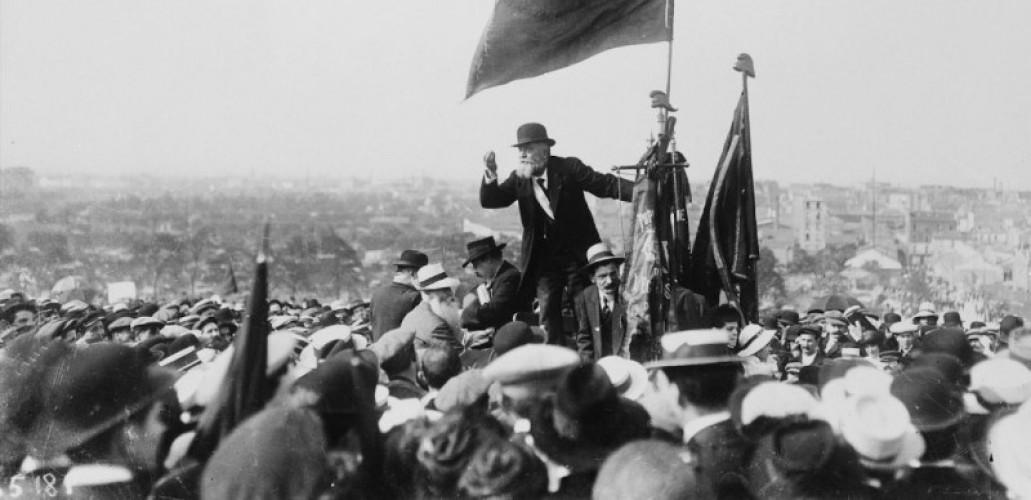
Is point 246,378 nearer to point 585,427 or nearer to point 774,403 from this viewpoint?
point 585,427

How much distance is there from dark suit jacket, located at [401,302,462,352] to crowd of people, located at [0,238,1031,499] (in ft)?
3.90

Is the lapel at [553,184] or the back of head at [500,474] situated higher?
the lapel at [553,184]

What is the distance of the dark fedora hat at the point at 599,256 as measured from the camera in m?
6.55

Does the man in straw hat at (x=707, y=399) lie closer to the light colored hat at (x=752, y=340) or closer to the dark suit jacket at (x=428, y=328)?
the light colored hat at (x=752, y=340)

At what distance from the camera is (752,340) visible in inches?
243

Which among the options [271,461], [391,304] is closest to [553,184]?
[391,304]

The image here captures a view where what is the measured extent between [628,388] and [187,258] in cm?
1447

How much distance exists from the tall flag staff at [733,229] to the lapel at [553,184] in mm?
973

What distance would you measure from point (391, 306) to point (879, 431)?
4891mm

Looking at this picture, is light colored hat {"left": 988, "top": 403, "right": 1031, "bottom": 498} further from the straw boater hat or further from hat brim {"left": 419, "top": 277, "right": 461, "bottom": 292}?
hat brim {"left": 419, "top": 277, "right": 461, "bottom": 292}

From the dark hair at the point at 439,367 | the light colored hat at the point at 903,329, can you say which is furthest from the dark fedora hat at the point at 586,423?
the light colored hat at the point at 903,329

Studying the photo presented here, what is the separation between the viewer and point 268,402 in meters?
3.77

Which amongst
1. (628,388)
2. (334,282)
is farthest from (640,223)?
(334,282)

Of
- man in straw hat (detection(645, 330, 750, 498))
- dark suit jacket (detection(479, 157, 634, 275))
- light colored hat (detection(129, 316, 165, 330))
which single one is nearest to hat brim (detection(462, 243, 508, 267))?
dark suit jacket (detection(479, 157, 634, 275))
